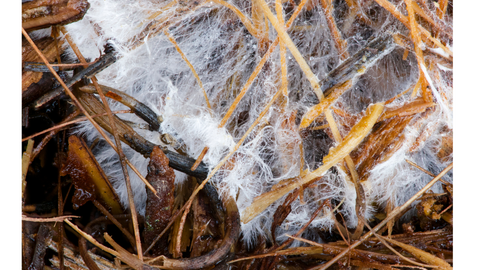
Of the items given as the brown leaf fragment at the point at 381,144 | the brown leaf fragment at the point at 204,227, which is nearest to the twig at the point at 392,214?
the brown leaf fragment at the point at 381,144

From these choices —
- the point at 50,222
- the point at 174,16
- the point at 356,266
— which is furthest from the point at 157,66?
the point at 356,266

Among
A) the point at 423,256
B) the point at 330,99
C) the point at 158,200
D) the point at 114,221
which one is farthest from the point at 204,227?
the point at 423,256

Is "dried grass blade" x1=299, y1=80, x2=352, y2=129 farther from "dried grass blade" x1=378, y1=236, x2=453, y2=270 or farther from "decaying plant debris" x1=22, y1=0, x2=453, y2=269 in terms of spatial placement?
"dried grass blade" x1=378, y1=236, x2=453, y2=270

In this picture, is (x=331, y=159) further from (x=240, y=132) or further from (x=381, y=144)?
Result: (x=240, y=132)

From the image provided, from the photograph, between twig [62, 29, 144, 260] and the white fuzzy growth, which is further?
the white fuzzy growth

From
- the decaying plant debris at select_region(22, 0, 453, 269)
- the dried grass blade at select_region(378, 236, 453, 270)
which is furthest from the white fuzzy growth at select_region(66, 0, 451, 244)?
the dried grass blade at select_region(378, 236, 453, 270)

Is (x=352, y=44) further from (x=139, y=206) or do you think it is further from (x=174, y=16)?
(x=139, y=206)

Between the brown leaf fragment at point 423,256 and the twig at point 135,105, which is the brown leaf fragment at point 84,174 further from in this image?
the brown leaf fragment at point 423,256
